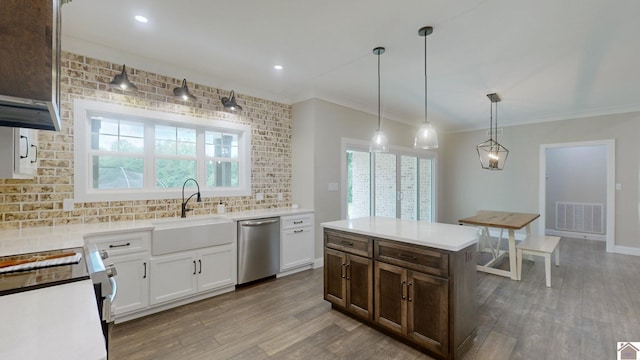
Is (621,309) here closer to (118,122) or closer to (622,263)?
(622,263)

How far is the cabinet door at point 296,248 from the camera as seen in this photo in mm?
3836

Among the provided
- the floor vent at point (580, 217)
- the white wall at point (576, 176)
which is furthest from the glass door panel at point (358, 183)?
the floor vent at point (580, 217)

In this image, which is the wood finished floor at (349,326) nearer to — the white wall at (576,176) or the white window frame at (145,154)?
the white window frame at (145,154)

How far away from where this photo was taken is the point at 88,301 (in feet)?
3.33

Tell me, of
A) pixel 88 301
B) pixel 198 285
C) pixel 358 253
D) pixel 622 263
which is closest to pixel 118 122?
pixel 198 285

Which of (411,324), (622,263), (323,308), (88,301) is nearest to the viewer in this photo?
(88,301)

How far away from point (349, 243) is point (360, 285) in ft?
1.31

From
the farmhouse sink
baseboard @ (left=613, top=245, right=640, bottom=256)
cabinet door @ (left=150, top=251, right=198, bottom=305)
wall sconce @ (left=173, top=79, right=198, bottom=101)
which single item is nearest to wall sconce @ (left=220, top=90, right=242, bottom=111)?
wall sconce @ (left=173, top=79, right=198, bottom=101)

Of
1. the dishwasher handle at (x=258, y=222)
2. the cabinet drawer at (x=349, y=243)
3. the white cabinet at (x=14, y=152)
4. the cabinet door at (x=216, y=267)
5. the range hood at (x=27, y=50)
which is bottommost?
the cabinet door at (x=216, y=267)

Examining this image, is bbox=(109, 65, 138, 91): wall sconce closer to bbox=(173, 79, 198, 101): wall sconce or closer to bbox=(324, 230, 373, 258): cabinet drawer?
bbox=(173, 79, 198, 101): wall sconce

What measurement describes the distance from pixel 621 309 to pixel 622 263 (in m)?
2.32

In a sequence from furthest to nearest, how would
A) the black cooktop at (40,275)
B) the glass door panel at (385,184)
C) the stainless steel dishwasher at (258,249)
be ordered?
the glass door panel at (385,184) < the stainless steel dishwasher at (258,249) < the black cooktop at (40,275)

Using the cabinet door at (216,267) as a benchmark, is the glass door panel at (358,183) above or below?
above

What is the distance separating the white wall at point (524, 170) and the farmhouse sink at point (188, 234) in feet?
18.9
